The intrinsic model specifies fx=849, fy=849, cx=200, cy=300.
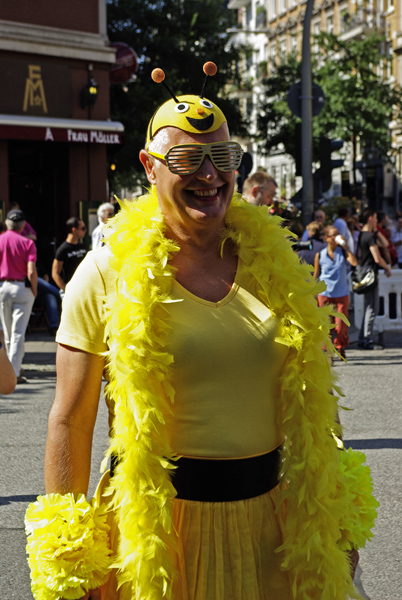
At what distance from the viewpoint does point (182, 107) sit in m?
2.14

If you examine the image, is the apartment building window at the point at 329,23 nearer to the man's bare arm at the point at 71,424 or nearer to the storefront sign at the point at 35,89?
the storefront sign at the point at 35,89

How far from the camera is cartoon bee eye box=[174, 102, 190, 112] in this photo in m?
2.13

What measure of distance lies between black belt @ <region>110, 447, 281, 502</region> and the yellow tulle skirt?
2 cm

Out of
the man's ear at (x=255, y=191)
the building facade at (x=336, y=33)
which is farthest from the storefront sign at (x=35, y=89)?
the building facade at (x=336, y=33)

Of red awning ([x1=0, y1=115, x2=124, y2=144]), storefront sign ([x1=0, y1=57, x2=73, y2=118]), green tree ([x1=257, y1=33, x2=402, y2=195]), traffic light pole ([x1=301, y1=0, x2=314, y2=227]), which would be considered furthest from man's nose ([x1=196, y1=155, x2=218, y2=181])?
green tree ([x1=257, y1=33, x2=402, y2=195])

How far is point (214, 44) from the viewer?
28.8m

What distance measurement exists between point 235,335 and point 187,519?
46 cm

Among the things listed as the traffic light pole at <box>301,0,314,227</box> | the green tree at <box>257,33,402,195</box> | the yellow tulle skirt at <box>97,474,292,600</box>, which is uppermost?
the green tree at <box>257,33,402,195</box>

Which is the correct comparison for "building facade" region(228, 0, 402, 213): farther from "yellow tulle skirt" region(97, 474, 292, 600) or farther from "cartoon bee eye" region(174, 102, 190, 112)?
"yellow tulle skirt" region(97, 474, 292, 600)

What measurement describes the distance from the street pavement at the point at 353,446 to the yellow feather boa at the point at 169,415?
1981mm

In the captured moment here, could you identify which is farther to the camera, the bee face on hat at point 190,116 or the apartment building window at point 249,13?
the apartment building window at point 249,13

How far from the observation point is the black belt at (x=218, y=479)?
204 centimetres

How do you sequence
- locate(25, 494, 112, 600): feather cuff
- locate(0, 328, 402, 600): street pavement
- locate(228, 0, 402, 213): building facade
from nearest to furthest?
locate(25, 494, 112, 600): feather cuff, locate(0, 328, 402, 600): street pavement, locate(228, 0, 402, 213): building facade

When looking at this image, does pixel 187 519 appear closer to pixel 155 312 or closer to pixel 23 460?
pixel 155 312
